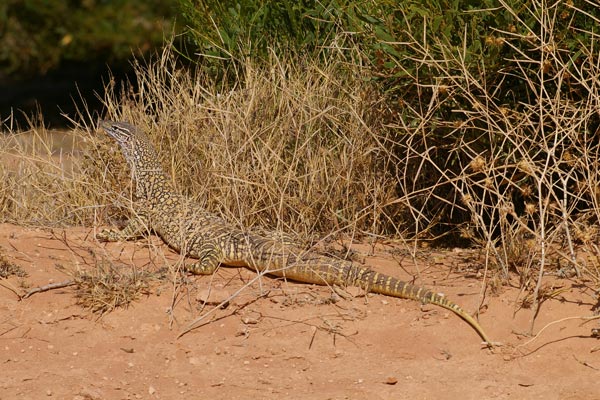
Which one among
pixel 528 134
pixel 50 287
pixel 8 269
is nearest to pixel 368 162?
pixel 528 134

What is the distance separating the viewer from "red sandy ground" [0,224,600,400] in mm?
6191

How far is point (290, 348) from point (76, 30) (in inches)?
380

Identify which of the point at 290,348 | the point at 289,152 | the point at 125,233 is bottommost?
the point at 125,233

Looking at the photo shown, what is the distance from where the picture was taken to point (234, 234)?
7.90 metres

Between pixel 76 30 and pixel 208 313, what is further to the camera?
pixel 76 30

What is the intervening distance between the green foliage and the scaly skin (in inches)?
203

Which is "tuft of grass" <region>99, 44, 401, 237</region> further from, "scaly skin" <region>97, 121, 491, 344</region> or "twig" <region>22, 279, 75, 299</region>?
"twig" <region>22, 279, 75, 299</region>

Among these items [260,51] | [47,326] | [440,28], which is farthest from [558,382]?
[260,51]

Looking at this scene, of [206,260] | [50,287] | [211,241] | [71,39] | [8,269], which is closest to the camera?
[50,287]

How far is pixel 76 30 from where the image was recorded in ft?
49.6

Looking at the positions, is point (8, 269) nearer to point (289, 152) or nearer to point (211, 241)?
point (211, 241)

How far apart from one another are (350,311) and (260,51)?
3.56m

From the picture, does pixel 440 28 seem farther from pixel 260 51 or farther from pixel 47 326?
pixel 47 326

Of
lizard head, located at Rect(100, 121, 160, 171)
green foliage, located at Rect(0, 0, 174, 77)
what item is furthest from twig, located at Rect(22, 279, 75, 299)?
green foliage, located at Rect(0, 0, 174, 77)
